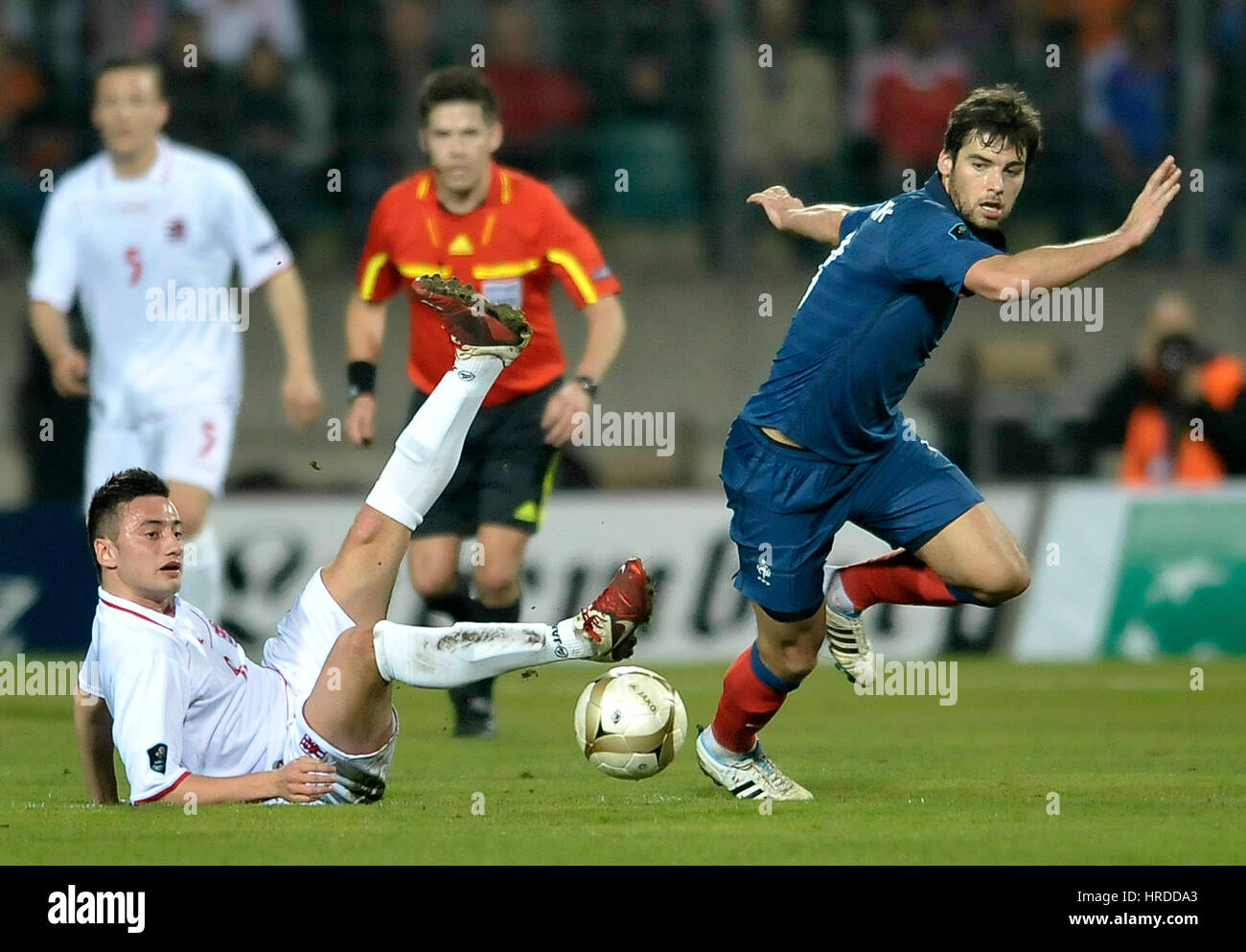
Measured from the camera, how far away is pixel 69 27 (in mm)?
15875

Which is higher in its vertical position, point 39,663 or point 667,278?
point 667,278

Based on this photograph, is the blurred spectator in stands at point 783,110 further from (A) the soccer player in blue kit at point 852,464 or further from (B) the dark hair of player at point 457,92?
(A) the soccer player in blue kit at point 852,464

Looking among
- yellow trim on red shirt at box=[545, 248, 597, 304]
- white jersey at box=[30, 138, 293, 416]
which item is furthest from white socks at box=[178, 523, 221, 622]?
yellow trim on red shirt at box=[545, 248, 597, 304]

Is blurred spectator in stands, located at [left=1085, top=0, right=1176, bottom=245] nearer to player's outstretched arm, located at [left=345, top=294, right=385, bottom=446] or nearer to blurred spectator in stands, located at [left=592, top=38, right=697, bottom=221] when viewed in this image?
blurred spectator in stands, located at [left=592, top=38, right=697, bottom=221]

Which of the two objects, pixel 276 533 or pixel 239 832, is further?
pixel 276 533

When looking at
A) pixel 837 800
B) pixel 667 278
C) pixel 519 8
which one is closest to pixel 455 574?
pixel 837 800

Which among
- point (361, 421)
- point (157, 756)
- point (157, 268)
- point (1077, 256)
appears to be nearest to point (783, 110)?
point (157, 268)

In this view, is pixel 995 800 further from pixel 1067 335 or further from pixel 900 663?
pixel 1067 335

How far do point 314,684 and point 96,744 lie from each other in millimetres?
710

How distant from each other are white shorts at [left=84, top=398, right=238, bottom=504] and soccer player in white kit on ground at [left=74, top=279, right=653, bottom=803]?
126 inches

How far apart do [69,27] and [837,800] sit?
11.1 m

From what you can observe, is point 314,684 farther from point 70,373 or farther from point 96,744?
point 70,373

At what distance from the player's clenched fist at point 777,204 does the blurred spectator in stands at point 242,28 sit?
351 inches

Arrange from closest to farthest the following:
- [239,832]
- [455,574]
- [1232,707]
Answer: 1. [239,832]
2. [455,574]
3. [1232,707]
